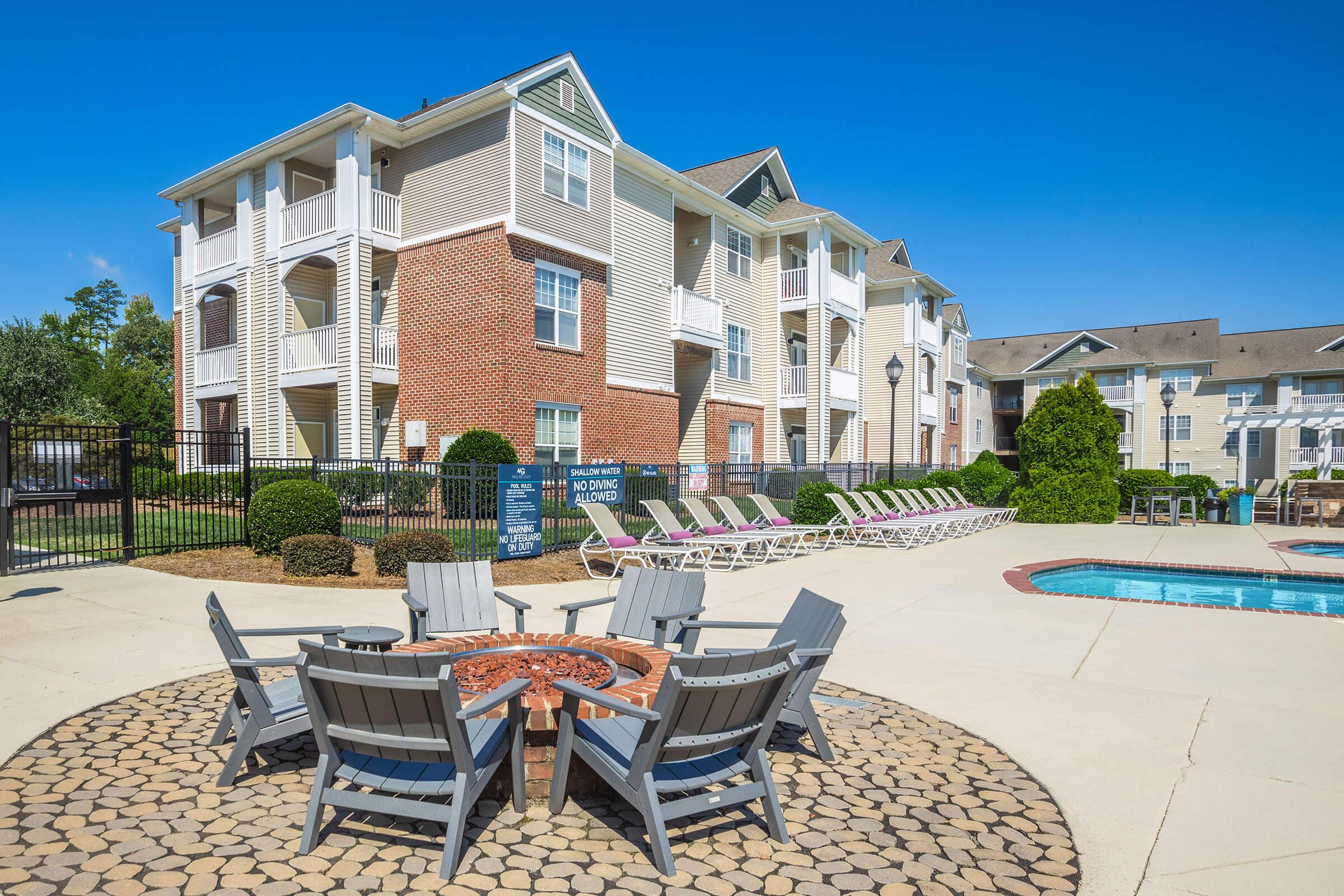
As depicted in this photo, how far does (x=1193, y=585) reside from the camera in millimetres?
12930

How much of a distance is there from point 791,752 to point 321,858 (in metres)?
2.60

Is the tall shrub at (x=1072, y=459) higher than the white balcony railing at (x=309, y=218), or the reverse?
the white balcony railing at (x=309, y=218)

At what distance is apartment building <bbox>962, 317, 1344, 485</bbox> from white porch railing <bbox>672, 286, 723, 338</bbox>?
21.9m

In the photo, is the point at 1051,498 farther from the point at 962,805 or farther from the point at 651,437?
the point at 962,805

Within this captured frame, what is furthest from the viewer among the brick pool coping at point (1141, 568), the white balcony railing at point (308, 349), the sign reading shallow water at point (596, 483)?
Result: the white balcony railing at point (308, 349)

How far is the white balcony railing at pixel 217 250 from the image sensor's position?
22.4 meters

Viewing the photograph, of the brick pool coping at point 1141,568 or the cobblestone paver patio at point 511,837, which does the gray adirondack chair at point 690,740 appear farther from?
the brick pool coping at point 1141,568

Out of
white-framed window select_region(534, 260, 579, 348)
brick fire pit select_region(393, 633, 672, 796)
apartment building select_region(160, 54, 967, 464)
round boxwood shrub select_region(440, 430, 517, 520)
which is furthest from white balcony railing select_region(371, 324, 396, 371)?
brick fire pit select_region(393, 633, 672, 796)

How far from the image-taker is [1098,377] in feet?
157

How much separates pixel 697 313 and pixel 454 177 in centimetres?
853

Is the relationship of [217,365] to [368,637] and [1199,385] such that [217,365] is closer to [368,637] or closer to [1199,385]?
[368,637]

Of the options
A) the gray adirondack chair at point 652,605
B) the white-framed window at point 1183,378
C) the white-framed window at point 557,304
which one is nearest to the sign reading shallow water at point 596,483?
the white-framed window at point 557,304

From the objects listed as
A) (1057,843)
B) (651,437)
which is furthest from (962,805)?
(651,437)

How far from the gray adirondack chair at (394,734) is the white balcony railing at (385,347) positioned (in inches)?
678
